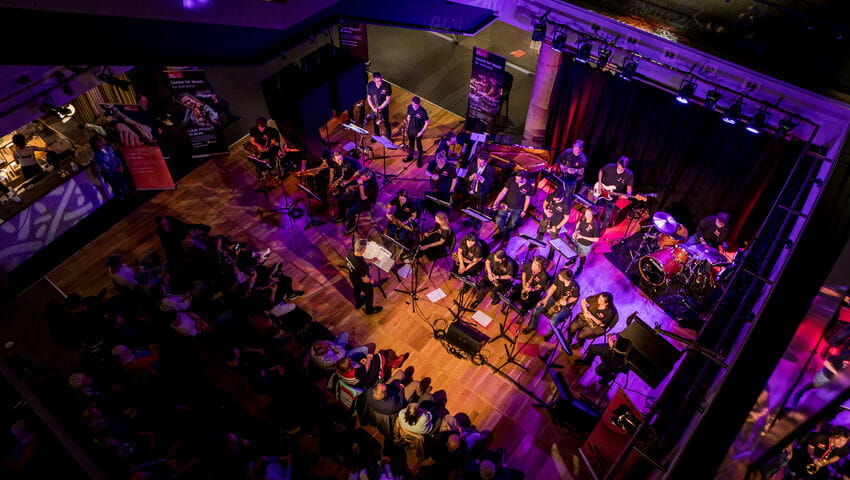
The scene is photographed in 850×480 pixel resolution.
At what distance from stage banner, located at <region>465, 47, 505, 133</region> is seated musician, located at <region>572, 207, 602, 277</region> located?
11.3 feet

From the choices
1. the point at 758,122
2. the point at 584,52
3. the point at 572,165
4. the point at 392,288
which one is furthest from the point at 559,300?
the point at 584,52

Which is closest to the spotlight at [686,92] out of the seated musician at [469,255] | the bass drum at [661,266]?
the bass drum at [661,266]

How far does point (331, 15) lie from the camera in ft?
25.4

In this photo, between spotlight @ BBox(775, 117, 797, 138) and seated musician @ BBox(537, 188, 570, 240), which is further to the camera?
seated musician @ BBox(537, 188, 570, 240)

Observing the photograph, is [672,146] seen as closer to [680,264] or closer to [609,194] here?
[609,194]

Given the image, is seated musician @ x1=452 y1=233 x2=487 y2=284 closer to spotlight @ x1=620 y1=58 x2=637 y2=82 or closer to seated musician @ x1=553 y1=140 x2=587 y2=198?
seated musician @ x1=553 y1=140 x2=587 y2=198


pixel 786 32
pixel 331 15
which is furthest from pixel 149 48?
pixel 786 32

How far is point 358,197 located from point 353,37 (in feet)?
14.8

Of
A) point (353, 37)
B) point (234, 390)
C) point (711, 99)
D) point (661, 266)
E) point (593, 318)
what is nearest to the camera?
point (593, 318)

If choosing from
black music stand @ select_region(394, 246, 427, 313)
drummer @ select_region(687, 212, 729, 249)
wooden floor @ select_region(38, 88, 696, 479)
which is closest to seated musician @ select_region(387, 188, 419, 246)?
black music stand @ select_region(394, 246, 427, 313)

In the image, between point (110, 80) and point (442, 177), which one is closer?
point (110, 80)

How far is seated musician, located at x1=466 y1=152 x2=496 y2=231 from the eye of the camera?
28.8ft

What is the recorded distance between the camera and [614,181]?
9188 millimetres

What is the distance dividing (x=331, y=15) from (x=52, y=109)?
14.8 ft
